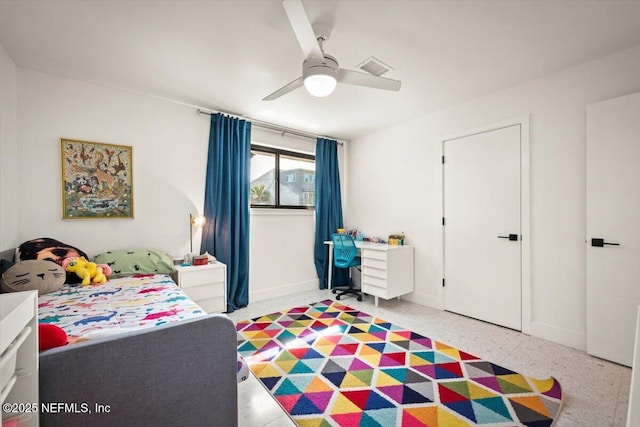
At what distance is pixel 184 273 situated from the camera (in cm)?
269

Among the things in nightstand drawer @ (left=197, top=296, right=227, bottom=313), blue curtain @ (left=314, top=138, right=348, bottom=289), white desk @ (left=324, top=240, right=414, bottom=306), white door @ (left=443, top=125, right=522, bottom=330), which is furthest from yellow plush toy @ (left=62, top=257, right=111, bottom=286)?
white door @ (left=443, top=125, right=522, bottom=330)

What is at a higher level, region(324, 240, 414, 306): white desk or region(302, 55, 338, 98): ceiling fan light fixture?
region(302, 55, 338, 98): ceiling fan light fixture

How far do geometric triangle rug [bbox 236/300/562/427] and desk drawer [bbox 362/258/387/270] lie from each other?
79 cm

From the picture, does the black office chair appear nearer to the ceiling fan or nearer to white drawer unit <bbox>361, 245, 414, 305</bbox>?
white drawer unit <bbox>361, 245, 414, 305</bbox>

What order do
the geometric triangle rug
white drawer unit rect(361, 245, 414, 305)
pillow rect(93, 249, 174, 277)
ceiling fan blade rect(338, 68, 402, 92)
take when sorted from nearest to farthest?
1. the geometric triangle rug
2. ceiling fan blade rect(338, 68, 402, 92)
3. pillow rect(93, 249, 174, 277)
4. white drawer unit rect(361, 245, 414, 305)

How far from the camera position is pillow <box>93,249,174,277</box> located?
255cm

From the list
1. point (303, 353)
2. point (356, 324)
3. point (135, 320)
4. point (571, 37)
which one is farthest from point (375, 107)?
point (135, 320)

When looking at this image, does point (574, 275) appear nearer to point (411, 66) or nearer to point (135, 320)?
point (411, 66)

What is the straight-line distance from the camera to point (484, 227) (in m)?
3.07

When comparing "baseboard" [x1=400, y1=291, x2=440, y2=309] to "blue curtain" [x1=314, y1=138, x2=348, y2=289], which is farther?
"blue curtain" [x1=314, y1=138, x2=348, y2=289]

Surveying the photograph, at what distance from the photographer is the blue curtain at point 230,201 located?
3.32 metres

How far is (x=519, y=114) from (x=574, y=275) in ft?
5.28

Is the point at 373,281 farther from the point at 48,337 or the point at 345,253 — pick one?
the point at 48,337

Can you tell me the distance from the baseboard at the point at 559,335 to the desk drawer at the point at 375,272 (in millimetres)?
1510
